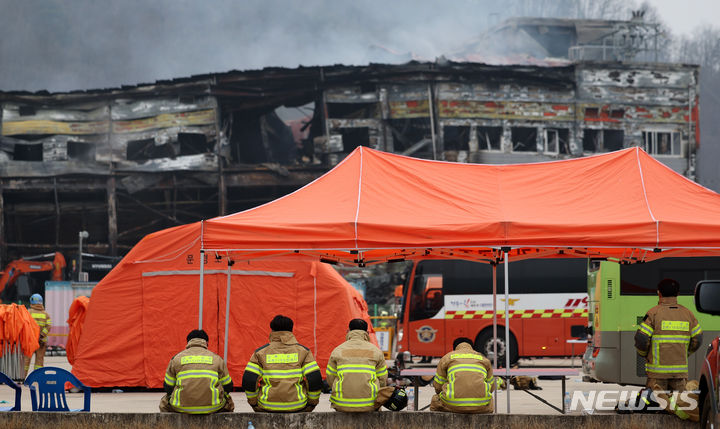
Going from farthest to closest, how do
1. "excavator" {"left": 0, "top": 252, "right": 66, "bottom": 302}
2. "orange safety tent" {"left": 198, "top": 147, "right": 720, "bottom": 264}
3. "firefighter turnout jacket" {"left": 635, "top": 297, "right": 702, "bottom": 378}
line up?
"excavator" {"left": 0, "top": 252, "right": 66, "bottom": 302}
"firefighter turnout jacket" {"left": 635, "top": 297, "right": 702, "bottom": 378}
"orange safety tent" {"left": 198, "top": 147, "right": 720, "bottom": 264}

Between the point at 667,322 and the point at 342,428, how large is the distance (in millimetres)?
4026

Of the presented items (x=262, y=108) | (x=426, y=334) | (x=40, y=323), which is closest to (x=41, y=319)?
(x=40, y=323)

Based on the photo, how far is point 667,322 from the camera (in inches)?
400

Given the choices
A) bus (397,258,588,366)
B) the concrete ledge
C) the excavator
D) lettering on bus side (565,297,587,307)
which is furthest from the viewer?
the excavator

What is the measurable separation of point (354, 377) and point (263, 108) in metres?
39.4

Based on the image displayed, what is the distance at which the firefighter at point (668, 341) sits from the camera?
1008 cm

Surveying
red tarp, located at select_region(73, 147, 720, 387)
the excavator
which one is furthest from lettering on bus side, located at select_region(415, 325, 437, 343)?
the excavator

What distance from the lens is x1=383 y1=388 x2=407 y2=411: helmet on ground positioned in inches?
354

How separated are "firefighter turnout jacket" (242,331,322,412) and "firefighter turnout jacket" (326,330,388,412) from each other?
11.6 inches

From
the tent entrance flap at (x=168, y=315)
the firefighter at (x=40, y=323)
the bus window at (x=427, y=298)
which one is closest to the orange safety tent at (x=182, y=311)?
the tent entrance flap at (x=168, y=315)

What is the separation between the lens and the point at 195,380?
877 centimetres

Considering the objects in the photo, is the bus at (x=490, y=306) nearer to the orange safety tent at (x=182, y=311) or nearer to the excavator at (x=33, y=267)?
the orange safety tent at (x=182, y=311)

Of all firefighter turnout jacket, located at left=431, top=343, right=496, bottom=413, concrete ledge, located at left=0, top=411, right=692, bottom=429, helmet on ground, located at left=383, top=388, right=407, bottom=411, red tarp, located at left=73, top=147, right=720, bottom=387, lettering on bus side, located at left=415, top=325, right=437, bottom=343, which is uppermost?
red tarp, located at left=73, top=147, right=720, bottom=387

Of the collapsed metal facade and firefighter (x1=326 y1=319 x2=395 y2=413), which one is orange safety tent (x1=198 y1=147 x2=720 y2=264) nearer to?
firefighter (x1=326 y1=319 x2=395 y2=413)
